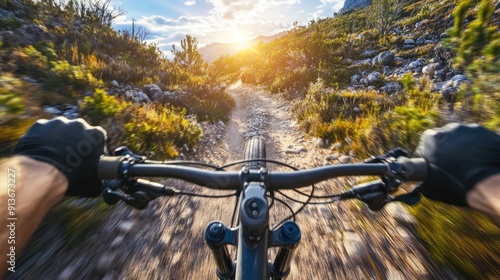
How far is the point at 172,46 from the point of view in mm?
26875

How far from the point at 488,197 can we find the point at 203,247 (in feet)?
8.80

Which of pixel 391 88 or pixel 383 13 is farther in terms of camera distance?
pixel 383 13

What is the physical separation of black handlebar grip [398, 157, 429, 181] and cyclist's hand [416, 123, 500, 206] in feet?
0.12

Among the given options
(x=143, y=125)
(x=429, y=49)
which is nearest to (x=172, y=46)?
(x=143, y=125)

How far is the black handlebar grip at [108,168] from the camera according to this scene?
1.41m

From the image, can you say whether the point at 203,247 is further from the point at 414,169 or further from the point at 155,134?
the point at 155,134

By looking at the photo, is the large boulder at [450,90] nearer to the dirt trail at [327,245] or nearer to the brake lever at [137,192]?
the dirt trail at [327,245]

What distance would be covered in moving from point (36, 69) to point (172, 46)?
2257 centimetres

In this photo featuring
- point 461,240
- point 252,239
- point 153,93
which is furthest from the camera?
point 153,93

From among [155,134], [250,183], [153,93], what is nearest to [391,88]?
[153,93]

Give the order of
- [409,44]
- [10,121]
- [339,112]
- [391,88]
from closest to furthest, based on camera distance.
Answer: [10,121] < [339,112] < [391,88] < [409,44]

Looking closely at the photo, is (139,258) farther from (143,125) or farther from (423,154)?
(143,125)

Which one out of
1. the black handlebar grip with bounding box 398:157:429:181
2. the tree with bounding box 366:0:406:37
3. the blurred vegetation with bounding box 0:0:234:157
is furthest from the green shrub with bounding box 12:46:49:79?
the tree with bounding box 366:0:406:37

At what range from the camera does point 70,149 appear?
4.44 ft
